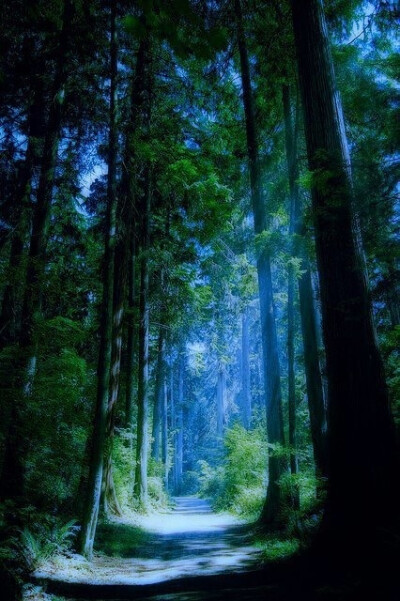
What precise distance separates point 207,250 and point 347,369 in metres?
10.9

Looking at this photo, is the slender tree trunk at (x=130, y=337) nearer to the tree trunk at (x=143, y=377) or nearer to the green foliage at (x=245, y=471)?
the tree trunk at (x=143, y=377)

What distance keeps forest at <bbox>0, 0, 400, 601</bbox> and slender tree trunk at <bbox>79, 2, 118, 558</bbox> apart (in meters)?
0.04

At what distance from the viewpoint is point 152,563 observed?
285 inches

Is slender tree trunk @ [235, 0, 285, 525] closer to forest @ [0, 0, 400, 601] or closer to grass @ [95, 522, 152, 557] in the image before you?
forest @ [0, 0, 400, 601]

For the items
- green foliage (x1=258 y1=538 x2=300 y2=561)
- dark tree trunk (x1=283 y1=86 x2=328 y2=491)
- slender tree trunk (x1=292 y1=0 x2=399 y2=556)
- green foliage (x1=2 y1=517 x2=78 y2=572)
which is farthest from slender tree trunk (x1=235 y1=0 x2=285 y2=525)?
green foliage (x1=2 y1=517 x2=78 y2=572)

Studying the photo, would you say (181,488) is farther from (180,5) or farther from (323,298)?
(180,5)

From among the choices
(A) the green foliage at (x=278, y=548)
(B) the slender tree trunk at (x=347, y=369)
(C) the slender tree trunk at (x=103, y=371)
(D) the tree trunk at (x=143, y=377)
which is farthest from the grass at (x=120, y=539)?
(B) the slender tree trunk at (x=347, y=369)

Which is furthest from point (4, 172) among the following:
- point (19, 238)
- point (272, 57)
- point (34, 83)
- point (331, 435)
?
point (331, 435)

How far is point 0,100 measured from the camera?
34.0ft

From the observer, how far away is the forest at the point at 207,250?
4.95m

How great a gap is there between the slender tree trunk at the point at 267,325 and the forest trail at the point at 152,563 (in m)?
1.17

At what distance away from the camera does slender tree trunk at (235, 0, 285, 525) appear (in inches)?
386

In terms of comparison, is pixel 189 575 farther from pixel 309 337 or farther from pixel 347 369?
pixel 309 337

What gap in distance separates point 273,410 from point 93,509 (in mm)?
4964
